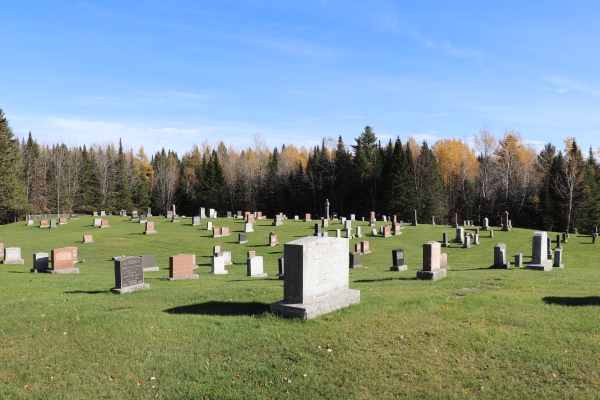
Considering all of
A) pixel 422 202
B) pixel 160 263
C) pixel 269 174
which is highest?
pixel 269 174

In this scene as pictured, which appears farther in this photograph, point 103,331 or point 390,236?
point 390,236

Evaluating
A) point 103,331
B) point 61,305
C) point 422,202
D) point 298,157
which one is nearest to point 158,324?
point 103,331

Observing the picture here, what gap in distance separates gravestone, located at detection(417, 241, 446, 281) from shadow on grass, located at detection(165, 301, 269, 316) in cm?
619

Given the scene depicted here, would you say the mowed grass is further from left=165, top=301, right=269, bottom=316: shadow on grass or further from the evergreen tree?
the evergreen tree

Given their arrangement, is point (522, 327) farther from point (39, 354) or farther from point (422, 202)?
point (422, 202)

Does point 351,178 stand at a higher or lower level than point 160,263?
higher

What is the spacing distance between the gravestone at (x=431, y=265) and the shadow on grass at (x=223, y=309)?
6.19 meters

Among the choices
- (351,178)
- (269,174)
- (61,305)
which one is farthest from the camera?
(269,174)

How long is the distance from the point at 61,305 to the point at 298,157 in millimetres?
83600

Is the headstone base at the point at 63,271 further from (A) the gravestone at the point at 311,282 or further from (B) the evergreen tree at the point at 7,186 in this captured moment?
(B) the evergreen tree at the point at 7,186

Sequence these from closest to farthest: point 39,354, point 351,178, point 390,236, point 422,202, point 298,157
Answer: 1. point 39,354
2. point 390,236
3. point 422,202
4. point 351,178
5. point 298,157

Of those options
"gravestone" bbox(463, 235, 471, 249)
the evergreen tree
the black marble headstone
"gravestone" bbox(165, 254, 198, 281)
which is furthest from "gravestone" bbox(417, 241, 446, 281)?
the evergreen tree

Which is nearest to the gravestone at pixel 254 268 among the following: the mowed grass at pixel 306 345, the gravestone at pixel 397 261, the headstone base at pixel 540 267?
the gravestone at pixel 397 261

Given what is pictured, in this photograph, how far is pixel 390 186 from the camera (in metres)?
61.2
